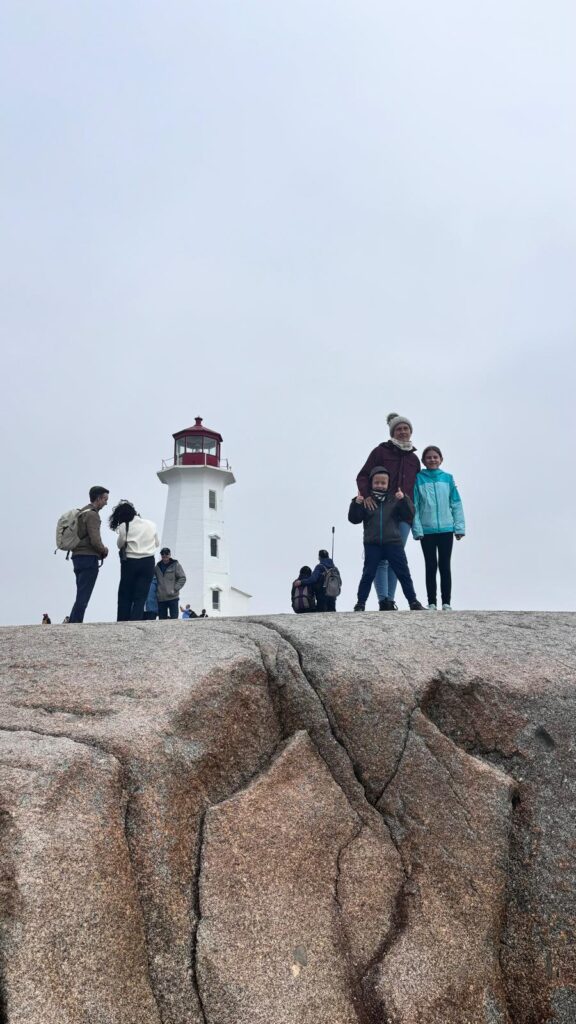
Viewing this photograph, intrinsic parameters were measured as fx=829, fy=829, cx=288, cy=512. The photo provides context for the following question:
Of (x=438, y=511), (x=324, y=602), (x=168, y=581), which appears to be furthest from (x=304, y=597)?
(x=438, y=511)

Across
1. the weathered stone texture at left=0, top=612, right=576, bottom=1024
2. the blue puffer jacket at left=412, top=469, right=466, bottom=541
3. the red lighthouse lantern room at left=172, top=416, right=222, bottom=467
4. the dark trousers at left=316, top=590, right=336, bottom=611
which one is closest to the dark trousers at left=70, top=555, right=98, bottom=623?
the weathered stone texture at left=0, top=612, right=576, bottom=1024

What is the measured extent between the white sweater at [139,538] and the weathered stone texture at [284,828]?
384 centimetres

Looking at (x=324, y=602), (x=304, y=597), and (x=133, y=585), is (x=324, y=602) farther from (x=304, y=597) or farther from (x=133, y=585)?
(x=133, y=585)

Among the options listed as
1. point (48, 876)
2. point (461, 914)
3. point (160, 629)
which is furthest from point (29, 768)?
point (461, 914)

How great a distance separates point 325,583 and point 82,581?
4949 millimetres

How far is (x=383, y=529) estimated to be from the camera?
1107cm

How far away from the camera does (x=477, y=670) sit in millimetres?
7293

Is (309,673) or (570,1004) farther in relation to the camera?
(309,673)

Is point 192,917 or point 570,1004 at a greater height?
point 192,917

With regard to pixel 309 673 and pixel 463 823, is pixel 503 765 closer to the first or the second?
pixel 463 823

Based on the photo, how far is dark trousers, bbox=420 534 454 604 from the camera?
11000 mm

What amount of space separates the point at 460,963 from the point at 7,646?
14.4ft

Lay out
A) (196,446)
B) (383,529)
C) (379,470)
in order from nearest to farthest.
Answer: (383,529) → (379,470) → (196,446)

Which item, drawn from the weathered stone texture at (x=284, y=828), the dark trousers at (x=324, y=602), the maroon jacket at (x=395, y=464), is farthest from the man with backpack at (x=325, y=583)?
the weathered stone texture at (x=284, y=828)
